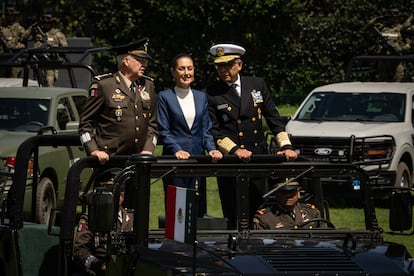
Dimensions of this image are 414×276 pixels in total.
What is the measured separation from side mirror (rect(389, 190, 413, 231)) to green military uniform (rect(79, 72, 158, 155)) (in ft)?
7.40

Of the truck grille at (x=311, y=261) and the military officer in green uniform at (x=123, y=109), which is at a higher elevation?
the military officer in green uniform at (x=123, y=109)

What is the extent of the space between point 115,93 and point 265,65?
77.4 feet

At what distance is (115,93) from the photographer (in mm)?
9391

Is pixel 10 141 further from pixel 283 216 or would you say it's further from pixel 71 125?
pixel 283 216

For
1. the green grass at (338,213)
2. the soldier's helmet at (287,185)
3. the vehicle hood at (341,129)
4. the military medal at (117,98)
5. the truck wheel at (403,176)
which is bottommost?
the green grass at (338,213)

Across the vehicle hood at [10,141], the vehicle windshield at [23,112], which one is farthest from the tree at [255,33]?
the vehicle hood at [10,141]

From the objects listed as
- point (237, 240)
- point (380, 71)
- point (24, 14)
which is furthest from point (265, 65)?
point (237, 240)

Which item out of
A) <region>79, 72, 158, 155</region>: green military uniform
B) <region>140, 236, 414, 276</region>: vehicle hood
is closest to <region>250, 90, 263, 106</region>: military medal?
<region>79, 72, 158, 155</region>: green military uniform

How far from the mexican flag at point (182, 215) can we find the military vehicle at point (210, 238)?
0.06m

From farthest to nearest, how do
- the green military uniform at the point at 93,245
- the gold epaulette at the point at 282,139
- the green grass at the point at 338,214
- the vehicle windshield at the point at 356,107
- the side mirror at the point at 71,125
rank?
→ the vehicle windshield at the point at 356,107
the side mirror at the point at 71,125
the green grass at the point at 338,214
the gold epaulette at the point at 282,139
the green military uniform at the point at 93,245

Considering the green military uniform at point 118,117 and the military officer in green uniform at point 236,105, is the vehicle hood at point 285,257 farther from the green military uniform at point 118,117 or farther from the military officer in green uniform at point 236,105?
the military officer in green uniform at point 236,105

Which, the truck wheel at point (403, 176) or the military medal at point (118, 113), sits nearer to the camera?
the military medal at point (118, 113)

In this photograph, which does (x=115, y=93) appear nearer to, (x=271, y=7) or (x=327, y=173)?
(x=327, y=173)

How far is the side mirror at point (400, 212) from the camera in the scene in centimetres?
755
